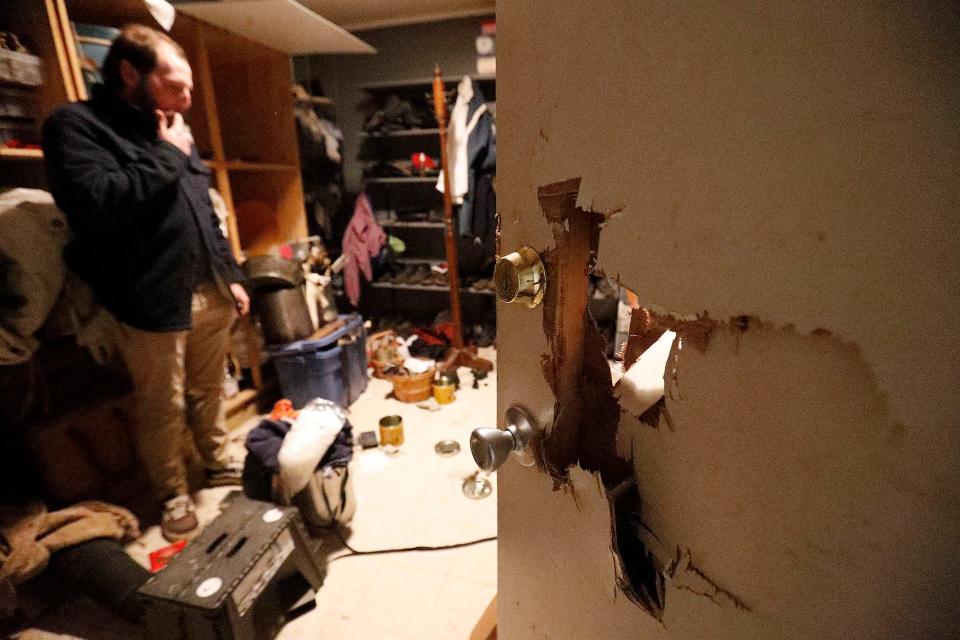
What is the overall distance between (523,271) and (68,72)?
1.87 metres

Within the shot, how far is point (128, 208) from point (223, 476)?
1.14m

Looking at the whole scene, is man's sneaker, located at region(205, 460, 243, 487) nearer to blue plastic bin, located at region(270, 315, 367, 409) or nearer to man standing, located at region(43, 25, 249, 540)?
man standing, located at region(43, 25, 249, 540)

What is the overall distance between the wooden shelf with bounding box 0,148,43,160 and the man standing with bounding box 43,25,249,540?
22 cm

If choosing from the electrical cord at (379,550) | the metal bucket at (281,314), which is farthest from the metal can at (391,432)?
the metal bucket at (281,314)

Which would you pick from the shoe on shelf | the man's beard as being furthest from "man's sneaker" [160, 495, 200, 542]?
the shoe on shelf

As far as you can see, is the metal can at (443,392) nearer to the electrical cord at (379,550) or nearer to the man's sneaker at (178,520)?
the electrical cord at (379,550)

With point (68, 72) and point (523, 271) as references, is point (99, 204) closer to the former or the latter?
point (68, 72)

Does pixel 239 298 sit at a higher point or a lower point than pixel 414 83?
lower

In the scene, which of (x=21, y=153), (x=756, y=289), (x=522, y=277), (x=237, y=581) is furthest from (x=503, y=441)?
(x=21, y=153)

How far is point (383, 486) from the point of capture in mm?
1764

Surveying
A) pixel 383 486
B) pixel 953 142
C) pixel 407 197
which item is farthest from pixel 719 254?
pixel 407 197

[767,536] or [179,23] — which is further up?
[179,23]

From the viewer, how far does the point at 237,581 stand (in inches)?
39.9

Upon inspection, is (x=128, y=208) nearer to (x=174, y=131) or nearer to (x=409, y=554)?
(x=174, y=131)
